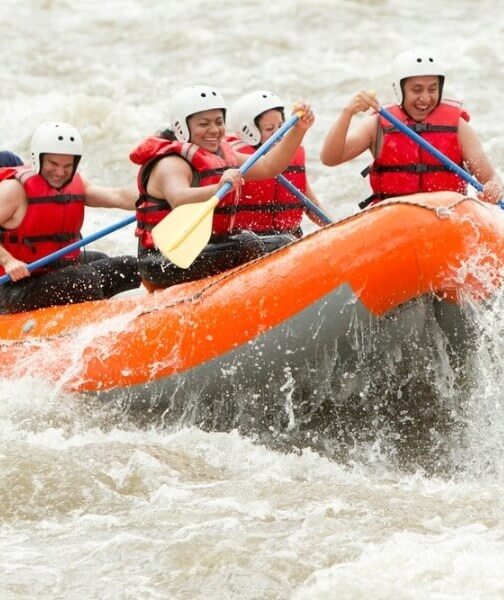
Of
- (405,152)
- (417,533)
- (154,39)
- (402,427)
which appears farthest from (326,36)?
(417,533)

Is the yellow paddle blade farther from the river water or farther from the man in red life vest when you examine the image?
the man in red life vest

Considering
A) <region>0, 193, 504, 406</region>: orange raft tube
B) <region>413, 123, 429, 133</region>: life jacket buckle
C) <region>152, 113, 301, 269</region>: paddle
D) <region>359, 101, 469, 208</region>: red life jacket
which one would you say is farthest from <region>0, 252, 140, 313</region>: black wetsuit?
<region>413, 123, 429, 133</region>: life jacket buckle

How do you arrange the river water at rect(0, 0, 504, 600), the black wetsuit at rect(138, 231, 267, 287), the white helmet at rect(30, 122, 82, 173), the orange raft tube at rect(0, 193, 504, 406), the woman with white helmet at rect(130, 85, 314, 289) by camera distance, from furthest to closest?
the white helmet at rect(30, 122, 82, 173), the black wetsuit at rect(138, 231, 267, 287), the woman with white helmet at rect(130, 85, 314, 289), the orange raft tube at rect(0, 193, 504, 406), the river water at rect(0, 0, 504, 600)

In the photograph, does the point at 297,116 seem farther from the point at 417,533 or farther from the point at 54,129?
the point at 417,533

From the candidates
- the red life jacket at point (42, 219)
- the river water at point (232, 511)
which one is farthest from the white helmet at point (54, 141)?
the river water at point (232, 511)

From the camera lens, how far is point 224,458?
5641mm

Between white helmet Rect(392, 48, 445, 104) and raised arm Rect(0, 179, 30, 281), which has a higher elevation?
white helmet Rect(392, 48, 445, 104)

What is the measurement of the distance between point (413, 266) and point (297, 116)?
111 centimetres

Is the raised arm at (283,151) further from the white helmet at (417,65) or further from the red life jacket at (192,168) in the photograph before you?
the white helmet at (417,65)

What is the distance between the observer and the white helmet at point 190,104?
607 centimetres

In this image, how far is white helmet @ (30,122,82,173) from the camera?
6629 mm

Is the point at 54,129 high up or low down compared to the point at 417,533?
up

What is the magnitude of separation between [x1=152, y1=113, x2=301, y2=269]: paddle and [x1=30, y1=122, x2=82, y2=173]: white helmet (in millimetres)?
1105

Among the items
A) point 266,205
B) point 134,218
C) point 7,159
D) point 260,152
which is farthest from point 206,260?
point 7,159
